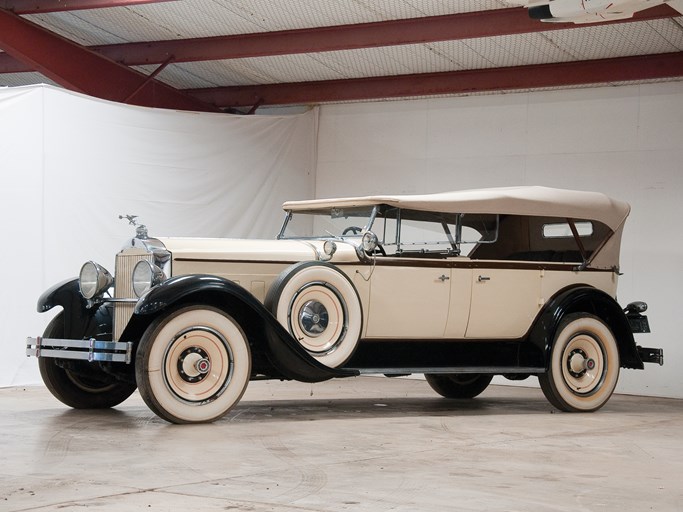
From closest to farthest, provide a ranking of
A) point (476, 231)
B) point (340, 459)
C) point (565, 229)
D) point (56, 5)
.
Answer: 1. point (340, 459)
2. point (476, 231)
3. point (565, 229)
4. point (56, 5)

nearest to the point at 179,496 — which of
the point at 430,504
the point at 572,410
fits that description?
the point at 430,504

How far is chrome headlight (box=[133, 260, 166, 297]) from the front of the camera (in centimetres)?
643

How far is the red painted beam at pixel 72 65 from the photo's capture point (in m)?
9.77

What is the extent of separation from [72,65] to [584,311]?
6.03m

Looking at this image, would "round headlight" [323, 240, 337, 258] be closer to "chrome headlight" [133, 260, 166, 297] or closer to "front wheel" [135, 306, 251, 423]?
"front wheel" [135, 306, 251, 423]

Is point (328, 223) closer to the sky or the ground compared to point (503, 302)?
closer to the sky

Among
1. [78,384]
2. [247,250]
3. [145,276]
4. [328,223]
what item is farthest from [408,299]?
[78,384]

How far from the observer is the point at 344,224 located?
763cm

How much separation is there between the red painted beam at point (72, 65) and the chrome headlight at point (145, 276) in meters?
4.23

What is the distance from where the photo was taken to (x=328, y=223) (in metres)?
7.77

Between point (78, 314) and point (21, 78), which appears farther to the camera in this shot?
point (21, 78)

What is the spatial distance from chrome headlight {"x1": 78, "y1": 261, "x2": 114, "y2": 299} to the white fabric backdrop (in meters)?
2.47

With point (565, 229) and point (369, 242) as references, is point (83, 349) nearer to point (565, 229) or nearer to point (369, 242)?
point (369, 242)

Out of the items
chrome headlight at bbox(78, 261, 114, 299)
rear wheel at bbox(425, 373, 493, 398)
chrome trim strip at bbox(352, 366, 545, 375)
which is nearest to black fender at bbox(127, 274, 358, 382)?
chrome trim strip at bbox(352, 366, 545, 375)
